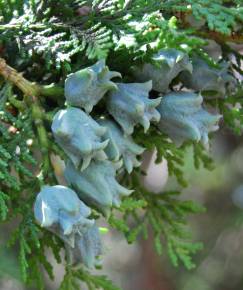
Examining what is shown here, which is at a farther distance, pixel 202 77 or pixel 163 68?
pixel 202 77

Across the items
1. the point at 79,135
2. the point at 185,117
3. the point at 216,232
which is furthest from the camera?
the point at 216,232

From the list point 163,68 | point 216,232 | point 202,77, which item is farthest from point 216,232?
point 163,68

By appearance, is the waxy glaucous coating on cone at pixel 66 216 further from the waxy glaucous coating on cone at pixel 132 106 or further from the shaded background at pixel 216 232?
the shaded background at pixel 216 232

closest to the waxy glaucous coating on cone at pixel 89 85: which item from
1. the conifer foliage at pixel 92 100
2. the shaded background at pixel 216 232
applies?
the conifer foliage at pixel 92 100

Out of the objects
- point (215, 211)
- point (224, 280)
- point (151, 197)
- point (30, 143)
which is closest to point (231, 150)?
point (215, 211)

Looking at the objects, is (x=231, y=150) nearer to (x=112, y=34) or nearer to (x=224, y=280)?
(x=224, y=280)

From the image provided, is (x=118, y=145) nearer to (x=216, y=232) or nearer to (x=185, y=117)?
(x=185, y=117)
